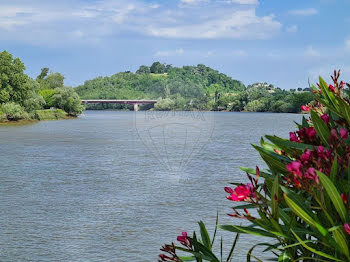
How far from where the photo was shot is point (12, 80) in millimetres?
53625

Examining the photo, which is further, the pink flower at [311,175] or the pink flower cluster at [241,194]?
the pink flower cluster at [241,194]

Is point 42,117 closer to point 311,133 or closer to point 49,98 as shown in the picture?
point 49,98

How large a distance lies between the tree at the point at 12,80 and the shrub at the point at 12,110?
0.57 m

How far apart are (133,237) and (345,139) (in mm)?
5713

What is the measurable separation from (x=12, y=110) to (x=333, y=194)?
52.9 m

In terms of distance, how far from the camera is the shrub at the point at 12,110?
2068 inches

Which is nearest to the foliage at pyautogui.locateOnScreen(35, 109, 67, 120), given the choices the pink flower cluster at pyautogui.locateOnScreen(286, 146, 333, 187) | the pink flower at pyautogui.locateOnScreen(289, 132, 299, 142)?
the pink flower at pyautogui.locateOnScreen(289, 132, 299, 142)

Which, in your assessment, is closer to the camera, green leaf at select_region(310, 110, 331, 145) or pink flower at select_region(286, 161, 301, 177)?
pink flower at select_region(286, 161, 301, 177)

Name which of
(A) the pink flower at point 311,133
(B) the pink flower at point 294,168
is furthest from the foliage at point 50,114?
(B) the pink flower at point 294,168

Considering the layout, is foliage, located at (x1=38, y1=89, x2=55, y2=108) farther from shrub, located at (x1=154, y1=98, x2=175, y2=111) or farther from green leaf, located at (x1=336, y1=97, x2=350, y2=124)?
green leaf, located at (x1=336, y1=97, x2=350, y2=124)

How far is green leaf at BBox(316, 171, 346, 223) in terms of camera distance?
2.33 metres

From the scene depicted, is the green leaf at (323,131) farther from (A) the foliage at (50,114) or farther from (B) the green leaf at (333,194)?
(A) the foliage at (50,114)

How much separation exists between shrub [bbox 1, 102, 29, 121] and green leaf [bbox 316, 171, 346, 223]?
5257 centimetres

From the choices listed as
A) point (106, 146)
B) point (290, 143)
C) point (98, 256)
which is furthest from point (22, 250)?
point (106, 146)
